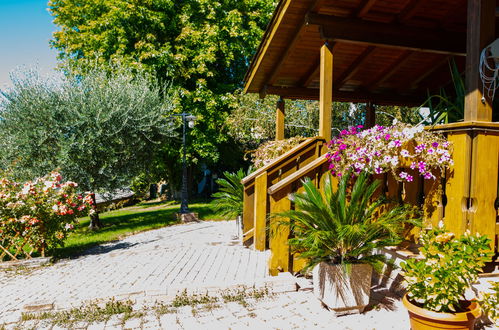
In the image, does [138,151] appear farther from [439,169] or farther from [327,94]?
[439,169]

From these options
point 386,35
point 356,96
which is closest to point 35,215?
point 386,35

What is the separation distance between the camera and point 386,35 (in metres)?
5.01

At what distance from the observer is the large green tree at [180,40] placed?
14.5 m

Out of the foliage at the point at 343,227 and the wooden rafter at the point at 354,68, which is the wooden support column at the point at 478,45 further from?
the wooden rafter at the point at 354,68

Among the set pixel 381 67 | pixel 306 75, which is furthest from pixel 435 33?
pixel 306 75

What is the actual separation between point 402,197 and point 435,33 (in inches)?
120

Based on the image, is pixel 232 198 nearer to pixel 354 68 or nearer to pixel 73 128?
pixel 354 68

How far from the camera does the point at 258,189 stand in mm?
4727

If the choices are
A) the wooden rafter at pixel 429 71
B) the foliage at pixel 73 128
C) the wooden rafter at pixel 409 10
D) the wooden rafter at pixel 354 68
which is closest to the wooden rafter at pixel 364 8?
the wooden rafter at pixel 409 10

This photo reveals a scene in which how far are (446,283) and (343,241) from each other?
3.37 feet

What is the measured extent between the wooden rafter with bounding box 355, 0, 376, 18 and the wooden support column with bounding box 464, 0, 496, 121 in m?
1.68

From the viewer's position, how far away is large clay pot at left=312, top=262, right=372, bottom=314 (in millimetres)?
3252

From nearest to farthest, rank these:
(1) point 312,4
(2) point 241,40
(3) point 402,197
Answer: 1. (3) point 402,197
2. (1) point 312,4
3. (2) point 241,40

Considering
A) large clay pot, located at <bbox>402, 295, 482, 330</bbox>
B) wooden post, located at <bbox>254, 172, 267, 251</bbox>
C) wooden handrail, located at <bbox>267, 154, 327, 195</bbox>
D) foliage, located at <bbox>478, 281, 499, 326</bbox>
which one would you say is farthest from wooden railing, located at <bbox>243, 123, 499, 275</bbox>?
large clay pot, located at <bbox>402, 295, 482, 330</bbox>
